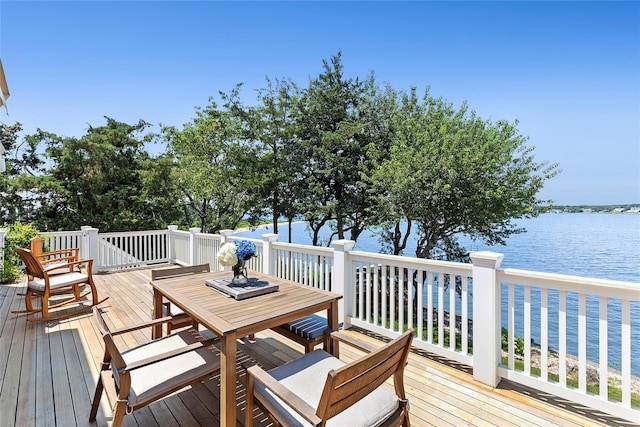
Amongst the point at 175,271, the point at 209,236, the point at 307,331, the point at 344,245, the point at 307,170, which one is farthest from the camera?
the point at 307,170

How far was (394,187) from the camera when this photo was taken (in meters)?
9.40

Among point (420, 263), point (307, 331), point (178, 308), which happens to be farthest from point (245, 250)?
point (420, 263)

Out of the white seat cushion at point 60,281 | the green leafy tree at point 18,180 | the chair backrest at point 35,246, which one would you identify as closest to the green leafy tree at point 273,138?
the chair backrest at point 35,246

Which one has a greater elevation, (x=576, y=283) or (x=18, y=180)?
(x=18, y=180)

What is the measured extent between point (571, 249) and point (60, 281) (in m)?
18.3

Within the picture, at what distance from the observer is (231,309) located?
2145 mm

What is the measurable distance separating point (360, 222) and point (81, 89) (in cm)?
1016

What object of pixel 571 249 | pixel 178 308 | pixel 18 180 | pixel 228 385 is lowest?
pixel 571 249

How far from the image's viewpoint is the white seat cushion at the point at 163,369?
1.73 meters

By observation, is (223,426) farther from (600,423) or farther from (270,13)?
(270,13)

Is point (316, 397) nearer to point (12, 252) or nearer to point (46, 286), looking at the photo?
point (46, 286)

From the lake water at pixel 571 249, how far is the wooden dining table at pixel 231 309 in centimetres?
671

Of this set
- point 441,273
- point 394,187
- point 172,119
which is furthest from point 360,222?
point 441,273

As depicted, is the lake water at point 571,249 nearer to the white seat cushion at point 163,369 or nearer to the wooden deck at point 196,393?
the wooden deck at point 196,393
